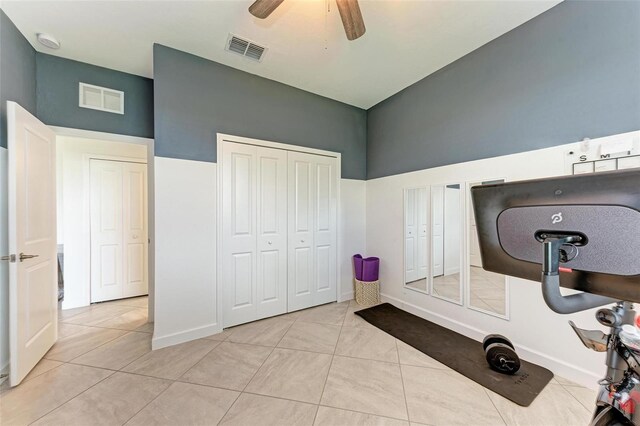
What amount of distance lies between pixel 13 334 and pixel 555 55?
4.66 m

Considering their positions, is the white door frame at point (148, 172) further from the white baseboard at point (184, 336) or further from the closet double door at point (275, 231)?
the closet double door at point (275, 231)

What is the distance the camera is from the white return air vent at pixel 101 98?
8.32ft

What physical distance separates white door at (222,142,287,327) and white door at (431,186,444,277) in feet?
5.87

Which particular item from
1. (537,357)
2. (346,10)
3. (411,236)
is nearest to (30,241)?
(346,10)

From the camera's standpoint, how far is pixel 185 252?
246 cm

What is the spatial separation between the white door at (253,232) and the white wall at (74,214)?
7.25 ft

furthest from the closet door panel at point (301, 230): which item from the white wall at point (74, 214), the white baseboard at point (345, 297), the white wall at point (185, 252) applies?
the white wall at point (74, 214)

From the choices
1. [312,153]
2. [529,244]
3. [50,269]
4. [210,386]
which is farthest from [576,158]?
[50,269]

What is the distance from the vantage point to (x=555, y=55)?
6.46 ft

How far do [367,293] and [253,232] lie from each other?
1754 millimetres

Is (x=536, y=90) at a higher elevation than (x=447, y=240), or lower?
higher

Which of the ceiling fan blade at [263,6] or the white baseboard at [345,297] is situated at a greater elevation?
the ceiling fan blade at [263,6]

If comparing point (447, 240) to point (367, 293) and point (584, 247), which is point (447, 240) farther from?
point (584, 247)

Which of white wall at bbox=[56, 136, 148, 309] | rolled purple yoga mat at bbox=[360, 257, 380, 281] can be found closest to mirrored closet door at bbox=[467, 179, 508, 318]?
rolled purple yoga mat at bbox=[360, 257, 380, 281]
